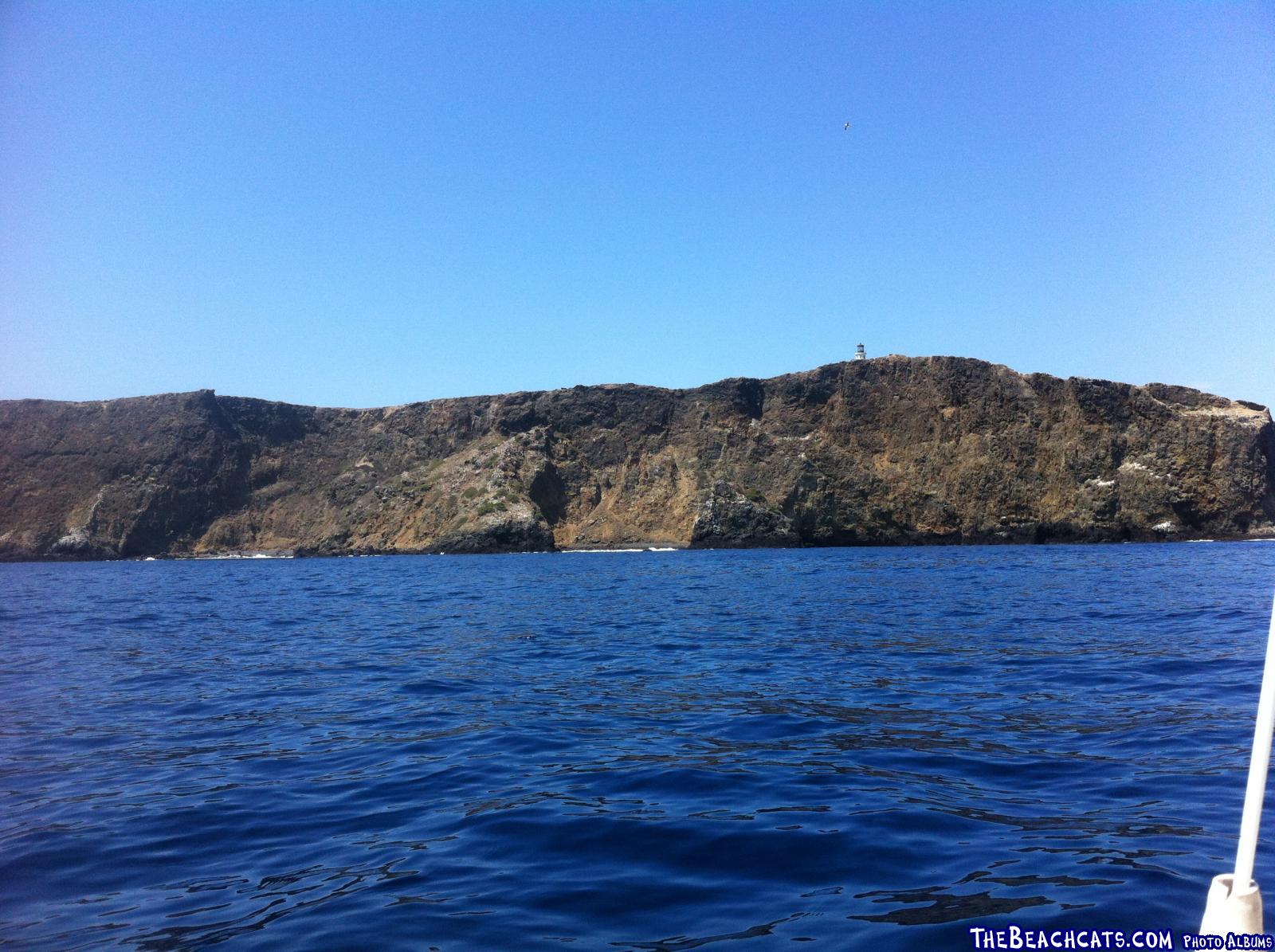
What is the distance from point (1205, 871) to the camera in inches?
238

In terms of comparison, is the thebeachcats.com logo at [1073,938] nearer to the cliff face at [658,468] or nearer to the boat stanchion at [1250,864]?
the boat stanchion at [1250,864]

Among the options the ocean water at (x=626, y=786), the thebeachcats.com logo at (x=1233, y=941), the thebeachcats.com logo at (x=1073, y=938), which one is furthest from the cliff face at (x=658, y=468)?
the thebeachcats.com logo at (x=1233, y=941)

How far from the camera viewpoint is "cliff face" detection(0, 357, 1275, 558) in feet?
299

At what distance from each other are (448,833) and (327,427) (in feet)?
394

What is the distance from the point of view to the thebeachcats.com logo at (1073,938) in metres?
5.07

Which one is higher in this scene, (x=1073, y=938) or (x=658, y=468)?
(x=658, y=468)

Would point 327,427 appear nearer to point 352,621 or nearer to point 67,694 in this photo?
point 352,621

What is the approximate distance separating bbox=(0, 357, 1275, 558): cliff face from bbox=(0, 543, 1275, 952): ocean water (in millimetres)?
76546

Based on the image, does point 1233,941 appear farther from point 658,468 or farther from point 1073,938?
point 658,468

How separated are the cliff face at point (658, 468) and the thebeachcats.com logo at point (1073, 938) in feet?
290

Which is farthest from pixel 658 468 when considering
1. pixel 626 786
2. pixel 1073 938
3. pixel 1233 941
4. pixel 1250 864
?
pixel 1250 864

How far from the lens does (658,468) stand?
106 m

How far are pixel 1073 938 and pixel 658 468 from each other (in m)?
101

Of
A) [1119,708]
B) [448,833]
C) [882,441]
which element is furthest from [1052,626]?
[882,441]
